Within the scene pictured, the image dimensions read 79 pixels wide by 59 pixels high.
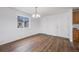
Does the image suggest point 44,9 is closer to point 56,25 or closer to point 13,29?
point 56,25

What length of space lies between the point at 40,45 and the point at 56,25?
592mm

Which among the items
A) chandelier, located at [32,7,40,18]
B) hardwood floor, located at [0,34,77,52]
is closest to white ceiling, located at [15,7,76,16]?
chandelier, located at [32,7,40,18]

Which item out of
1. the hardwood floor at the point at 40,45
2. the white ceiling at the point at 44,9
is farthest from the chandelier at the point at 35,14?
the hardwood floor at the point at 40,45

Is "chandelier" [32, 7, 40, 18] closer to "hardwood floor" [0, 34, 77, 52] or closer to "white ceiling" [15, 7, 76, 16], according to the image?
"white ceiling" [15, 7, 76, 16]

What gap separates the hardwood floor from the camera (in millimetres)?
1479

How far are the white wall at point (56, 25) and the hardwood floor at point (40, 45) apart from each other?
120mm

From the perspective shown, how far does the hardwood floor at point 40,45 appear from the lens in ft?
4.85

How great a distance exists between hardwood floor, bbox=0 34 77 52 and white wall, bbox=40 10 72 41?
0.12 metres

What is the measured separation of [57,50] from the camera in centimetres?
147

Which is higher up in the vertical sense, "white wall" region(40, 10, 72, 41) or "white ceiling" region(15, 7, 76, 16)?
"white ceiling" region(15, 7, 76, 16)

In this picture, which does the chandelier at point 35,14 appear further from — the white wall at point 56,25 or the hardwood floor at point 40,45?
the hardwood floor at point 40,45

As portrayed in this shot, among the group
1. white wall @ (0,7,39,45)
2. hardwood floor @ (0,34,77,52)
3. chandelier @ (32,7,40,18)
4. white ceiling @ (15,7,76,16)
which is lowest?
hardwood floor @ (0,34,77,52)
